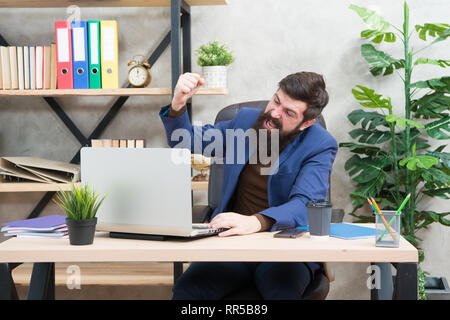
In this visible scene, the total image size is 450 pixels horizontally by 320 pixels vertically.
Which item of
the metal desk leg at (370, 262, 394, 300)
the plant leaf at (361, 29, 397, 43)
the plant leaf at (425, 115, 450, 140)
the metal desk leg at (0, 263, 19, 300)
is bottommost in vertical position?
the metal desk leg at (370, 262, 394, 300)

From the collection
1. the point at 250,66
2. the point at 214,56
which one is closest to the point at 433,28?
the point at 250,66

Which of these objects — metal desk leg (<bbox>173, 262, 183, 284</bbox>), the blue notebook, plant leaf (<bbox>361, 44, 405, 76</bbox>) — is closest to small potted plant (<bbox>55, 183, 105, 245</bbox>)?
the blue notebook

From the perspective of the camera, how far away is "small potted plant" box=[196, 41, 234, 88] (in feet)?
8.34

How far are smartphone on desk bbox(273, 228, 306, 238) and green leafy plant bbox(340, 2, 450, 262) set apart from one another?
119cm

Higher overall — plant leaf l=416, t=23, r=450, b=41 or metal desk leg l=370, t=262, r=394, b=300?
plant leaf l=416, t=23, r=450, b=41

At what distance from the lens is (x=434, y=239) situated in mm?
2820

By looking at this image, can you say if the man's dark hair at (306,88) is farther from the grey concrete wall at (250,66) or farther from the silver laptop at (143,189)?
the grey concrete wall at (250,66)

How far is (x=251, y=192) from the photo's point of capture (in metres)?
1.87

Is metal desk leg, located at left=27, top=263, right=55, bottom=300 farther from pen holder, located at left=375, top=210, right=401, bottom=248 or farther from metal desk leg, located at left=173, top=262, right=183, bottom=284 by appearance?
metal desk leg, located at left=173, top=262, right=183, bottom=284

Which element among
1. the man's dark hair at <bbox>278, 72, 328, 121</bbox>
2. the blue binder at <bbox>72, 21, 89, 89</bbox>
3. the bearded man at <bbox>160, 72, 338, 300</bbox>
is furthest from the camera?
the blue binder at <bbox>72, 21, 89, 89</bbox>

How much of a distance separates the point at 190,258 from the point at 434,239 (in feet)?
6.81
